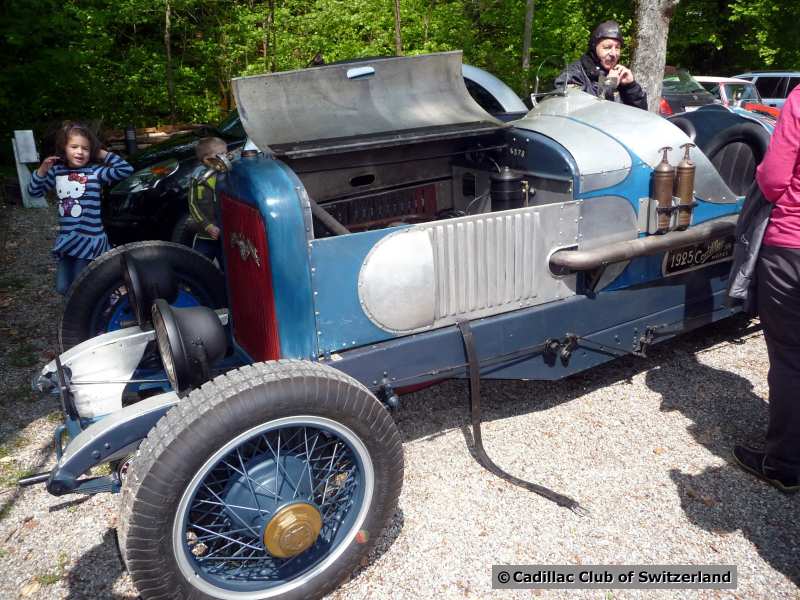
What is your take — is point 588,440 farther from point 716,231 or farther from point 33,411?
point 33,411

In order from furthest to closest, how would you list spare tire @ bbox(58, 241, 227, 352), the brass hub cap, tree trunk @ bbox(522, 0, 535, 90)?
tree trunk @ bbox(522, 0, 535, 90) → spare tire @ bbox(58, 241, 227, 352) → the brass hub cap

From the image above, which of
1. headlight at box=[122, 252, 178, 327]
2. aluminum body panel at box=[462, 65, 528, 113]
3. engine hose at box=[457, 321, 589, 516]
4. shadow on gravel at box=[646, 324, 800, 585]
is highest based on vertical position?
aluminum body panel at box=[462, 65, 528, 113]

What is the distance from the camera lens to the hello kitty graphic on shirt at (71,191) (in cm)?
410

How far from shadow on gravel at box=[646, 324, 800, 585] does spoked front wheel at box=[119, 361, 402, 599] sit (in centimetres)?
147

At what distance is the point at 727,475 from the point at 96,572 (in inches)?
110

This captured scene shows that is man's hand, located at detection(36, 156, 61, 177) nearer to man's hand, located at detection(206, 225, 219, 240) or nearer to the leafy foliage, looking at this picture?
man's hand, located at detection(206, 225, 219, 240)

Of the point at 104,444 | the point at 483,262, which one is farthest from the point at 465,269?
the point at 104,444

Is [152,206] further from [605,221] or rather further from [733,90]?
[733,90]

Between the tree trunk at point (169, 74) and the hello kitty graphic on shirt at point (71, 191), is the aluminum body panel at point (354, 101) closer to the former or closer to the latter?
the hello kitty graphic on shirt at point (71, 191)

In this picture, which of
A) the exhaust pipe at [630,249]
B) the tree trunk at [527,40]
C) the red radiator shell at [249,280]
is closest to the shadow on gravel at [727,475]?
the exhaust pipe at [630,249]

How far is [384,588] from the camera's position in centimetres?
251

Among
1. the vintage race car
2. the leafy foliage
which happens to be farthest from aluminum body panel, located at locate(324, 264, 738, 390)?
the leafy foliage

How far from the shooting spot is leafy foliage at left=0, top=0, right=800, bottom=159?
1114 centimetres

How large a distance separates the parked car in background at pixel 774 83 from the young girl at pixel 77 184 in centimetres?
1550
